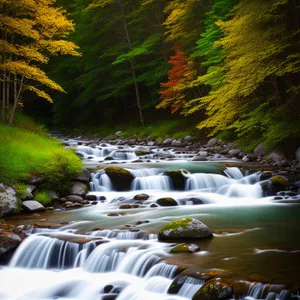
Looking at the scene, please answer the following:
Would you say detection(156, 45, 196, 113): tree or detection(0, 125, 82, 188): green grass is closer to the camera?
detection(0, 125, 82, 188): green grass

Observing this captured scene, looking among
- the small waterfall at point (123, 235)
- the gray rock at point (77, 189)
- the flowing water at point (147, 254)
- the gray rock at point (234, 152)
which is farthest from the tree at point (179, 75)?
the small waterfall at point (123, 235)

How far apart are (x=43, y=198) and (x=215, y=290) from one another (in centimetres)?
772

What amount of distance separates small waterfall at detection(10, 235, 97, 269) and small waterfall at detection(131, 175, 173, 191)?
647 centimetres

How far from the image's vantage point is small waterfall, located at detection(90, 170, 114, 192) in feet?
48.1

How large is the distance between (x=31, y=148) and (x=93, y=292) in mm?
8996

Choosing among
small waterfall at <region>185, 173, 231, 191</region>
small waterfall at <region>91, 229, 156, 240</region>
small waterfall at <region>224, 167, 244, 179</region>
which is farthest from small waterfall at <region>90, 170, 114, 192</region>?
small waterfall at <region>91, 229, 156, 240</region>

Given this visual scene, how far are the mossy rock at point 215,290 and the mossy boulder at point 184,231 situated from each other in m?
2.38

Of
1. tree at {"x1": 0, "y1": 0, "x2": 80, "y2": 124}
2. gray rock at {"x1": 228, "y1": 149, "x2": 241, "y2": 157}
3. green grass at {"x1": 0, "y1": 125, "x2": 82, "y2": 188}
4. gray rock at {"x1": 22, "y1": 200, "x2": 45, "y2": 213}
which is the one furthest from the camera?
gray rock at {"x1": 228, "y1": 149, "x2": 241, "y2": 157}

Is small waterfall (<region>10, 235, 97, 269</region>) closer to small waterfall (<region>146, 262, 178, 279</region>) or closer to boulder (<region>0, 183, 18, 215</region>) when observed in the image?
small waterfall (<region>146, 262, 178, 279</region>)

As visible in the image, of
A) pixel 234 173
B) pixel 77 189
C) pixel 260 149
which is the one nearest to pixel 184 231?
pixel 77 189

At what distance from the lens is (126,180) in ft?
49.5

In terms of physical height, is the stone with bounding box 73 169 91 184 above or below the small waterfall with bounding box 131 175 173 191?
above

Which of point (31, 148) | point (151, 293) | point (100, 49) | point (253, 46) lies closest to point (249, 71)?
point (253, 46)

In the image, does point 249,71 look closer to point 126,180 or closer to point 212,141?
point 126,180
